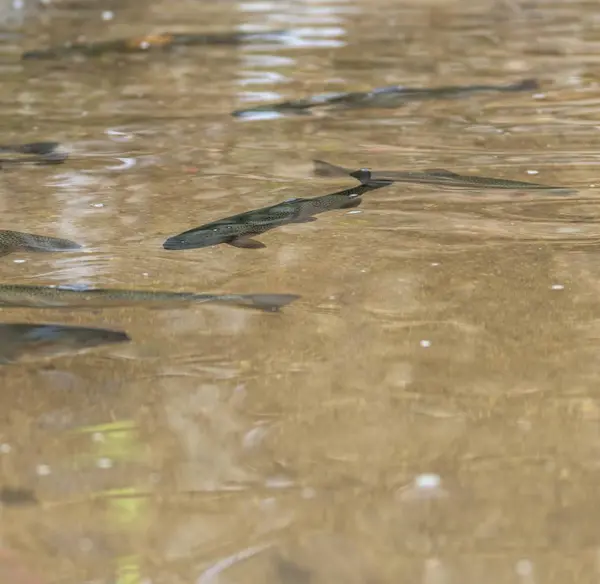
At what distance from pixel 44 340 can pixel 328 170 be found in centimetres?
209

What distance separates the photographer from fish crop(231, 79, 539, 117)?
534 cm

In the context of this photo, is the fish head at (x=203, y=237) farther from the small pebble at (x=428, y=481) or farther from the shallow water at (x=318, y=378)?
the small pebble at (x=428, y=481)

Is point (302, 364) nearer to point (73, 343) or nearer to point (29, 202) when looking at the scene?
point (73, 343)

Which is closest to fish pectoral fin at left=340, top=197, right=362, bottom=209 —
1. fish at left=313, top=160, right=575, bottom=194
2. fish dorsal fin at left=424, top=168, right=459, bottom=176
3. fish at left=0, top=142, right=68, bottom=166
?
fish at left=313, top=160, right=575, bottom=194

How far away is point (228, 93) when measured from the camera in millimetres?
6004

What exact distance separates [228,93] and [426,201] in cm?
277

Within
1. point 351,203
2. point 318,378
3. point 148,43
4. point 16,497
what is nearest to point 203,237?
point 351,203

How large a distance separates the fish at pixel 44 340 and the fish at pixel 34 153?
89.8 inches

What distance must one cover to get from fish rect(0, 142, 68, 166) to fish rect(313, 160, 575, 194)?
140cm

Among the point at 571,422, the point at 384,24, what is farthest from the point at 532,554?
the point at 384,24

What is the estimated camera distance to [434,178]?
3854mm

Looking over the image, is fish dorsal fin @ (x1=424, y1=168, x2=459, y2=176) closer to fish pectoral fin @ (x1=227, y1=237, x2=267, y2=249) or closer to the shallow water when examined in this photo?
the shallow water

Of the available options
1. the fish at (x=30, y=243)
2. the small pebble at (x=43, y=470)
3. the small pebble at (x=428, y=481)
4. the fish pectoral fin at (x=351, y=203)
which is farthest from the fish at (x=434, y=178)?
the small pebble at (x=43, y=470)

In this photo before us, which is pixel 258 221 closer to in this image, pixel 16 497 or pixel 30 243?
pixel 30 243
